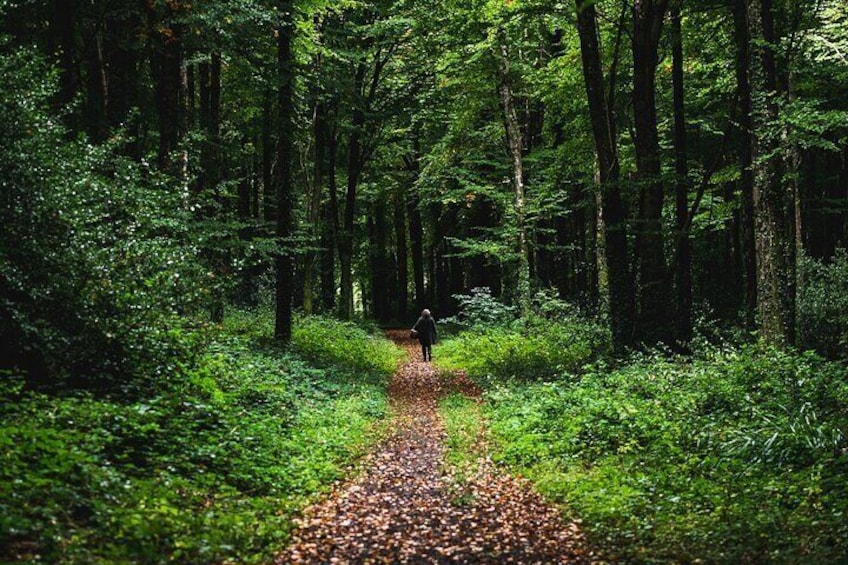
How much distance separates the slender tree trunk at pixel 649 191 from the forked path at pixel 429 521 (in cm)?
605

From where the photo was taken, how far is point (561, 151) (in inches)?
840

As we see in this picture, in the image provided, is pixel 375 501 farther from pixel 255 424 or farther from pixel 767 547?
pixel 767 547

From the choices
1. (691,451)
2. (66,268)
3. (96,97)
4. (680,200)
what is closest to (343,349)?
(96,97)

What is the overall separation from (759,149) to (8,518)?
12150mm

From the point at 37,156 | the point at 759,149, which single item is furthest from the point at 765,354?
the point at 37,156

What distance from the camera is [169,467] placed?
607 centimetres

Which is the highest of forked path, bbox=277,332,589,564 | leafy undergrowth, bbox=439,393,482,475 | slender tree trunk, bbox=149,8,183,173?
slender tree trunk, bbox=149,8,183,173

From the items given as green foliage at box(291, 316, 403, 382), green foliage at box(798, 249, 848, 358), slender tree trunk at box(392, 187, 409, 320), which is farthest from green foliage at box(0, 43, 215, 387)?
slender tree trunk at box(392, 187, 409, 320)

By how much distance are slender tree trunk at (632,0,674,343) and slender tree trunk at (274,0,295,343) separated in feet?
26.9

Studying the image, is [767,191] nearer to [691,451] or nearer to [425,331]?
[691,451]

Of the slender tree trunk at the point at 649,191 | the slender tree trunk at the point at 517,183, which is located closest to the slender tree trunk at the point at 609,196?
the slender tree trunk at the point at 649,191

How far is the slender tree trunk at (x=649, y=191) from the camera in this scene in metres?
12.6

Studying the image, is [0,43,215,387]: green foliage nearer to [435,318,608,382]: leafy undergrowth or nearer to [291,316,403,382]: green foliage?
[291,316,403,382]: green foliage

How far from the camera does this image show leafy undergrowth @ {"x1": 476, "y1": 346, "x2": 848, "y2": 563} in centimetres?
530
